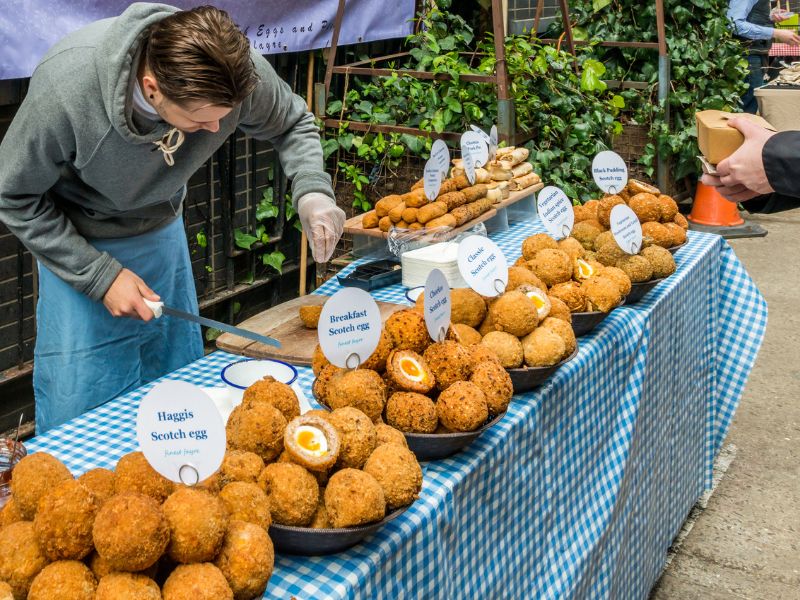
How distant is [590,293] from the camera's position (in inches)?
93.1

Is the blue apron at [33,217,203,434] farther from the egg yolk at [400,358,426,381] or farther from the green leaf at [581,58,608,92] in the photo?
the green leaf at [581,58,608,92]

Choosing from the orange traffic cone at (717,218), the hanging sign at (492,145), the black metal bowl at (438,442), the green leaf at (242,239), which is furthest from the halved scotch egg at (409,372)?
the orange traffic cone at (717,218)

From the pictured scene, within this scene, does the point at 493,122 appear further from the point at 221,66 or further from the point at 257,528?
the point at 257,528

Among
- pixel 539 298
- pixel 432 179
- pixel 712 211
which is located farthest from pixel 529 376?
pixel 712 211

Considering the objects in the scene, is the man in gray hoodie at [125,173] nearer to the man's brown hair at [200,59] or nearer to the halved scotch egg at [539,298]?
the man's brown hair at [200,59]

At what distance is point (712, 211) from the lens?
7.01 m

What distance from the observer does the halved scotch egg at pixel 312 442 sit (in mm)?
1406

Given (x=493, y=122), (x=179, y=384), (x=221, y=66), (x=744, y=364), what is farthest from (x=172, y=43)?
(x=493, y=122)

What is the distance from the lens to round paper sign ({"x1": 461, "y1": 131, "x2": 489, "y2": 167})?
3.51 meters

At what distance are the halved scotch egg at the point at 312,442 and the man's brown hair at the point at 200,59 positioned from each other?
2.66 ft

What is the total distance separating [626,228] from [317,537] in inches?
63.5

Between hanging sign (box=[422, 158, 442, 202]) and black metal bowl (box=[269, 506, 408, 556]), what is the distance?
1987mm

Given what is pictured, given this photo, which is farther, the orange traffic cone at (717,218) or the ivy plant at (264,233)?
the orange traffic cone at (717,218)

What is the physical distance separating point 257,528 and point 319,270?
3199 millimetres
